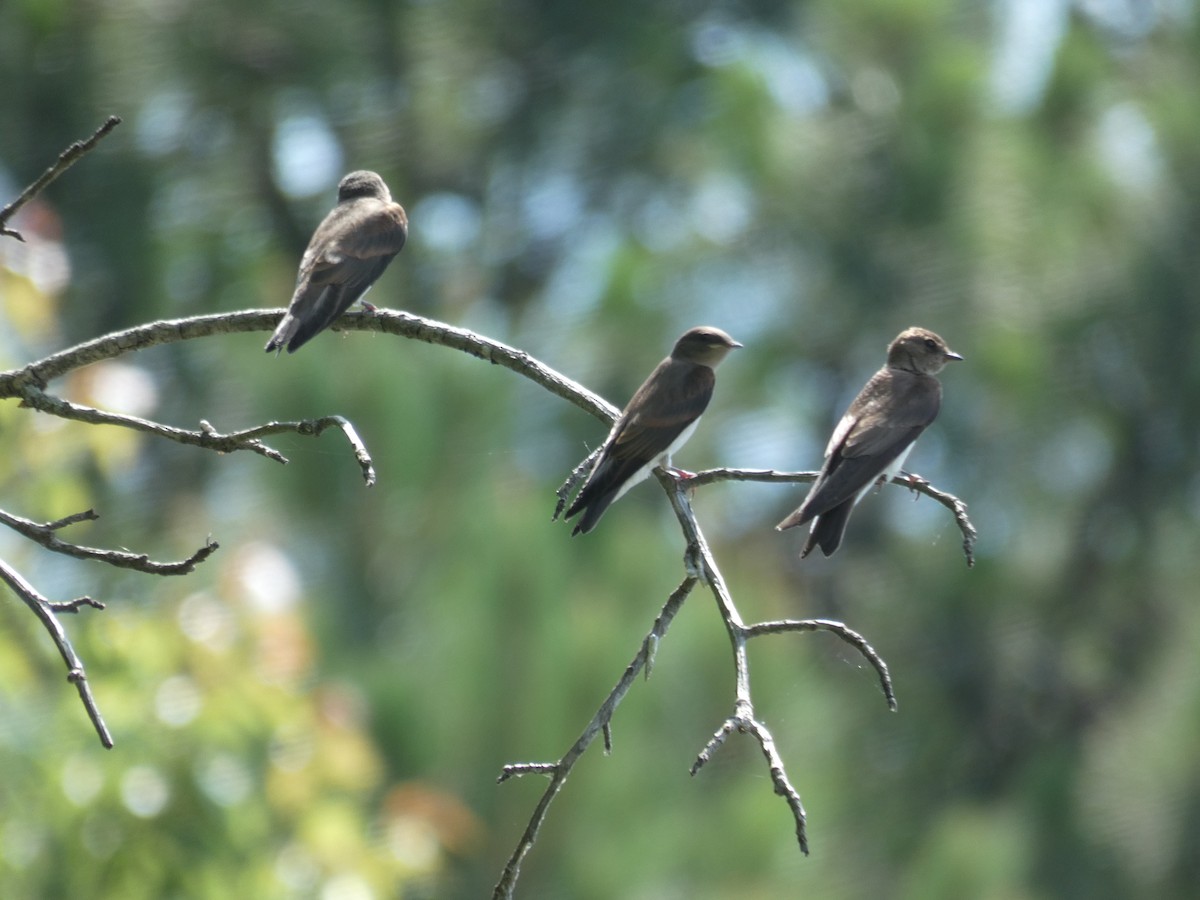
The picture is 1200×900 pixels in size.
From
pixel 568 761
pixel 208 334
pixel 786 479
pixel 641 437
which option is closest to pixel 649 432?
pixel 641 437

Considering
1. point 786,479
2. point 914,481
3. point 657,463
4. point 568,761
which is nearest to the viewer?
point 568,761

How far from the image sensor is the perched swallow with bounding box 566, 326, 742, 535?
3191 millimetres

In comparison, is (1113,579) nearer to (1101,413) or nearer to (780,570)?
(1101,413)

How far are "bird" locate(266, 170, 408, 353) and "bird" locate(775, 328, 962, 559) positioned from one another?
106 centimetres

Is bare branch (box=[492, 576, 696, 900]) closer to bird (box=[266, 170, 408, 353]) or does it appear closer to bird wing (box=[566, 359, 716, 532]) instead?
bird wing (box=[566, 359, 716, 532])

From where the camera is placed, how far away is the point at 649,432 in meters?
3.32

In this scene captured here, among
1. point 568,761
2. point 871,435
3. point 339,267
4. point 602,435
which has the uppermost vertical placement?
point 871,435

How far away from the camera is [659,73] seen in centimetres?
1456

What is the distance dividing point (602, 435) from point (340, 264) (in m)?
5.90

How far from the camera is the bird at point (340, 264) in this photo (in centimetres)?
320

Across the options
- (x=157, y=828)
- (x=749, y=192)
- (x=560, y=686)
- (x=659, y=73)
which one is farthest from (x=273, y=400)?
(x=659, y=73)

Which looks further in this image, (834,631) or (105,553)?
(105,553)

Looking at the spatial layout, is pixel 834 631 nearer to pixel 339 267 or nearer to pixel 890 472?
pixel 890 472

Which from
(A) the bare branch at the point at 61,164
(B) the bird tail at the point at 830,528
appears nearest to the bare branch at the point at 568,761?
(B) the bird tail at the point at 830,528
